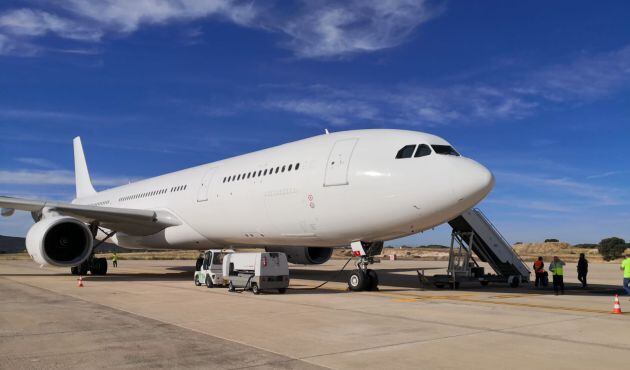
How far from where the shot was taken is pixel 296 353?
622 cm

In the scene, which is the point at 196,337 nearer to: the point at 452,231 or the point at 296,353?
the point at 296,353

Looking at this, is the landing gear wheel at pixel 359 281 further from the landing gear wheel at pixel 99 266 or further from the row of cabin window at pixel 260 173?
the landing gear wheel at pixel 99 266

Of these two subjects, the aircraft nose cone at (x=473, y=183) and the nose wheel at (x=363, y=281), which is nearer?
Answer: the aircraft nose cone at (x=473, y=183)

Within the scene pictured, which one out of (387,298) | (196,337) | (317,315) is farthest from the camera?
(387,298)

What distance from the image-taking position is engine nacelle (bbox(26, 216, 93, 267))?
55.8 ft

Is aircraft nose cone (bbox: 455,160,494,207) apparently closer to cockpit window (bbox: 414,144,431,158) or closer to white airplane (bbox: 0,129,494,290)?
white airplane (bbox: 0,129,494,290)

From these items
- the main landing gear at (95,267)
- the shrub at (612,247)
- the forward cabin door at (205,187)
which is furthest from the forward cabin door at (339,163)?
the shrub at (612,247)

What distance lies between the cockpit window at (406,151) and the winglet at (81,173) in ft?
84.1

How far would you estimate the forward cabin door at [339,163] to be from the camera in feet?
43.5

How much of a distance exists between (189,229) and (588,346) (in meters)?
15.1

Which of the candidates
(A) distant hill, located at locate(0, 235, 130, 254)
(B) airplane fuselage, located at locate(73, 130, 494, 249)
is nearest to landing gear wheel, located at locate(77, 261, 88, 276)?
(B) airplane fuselage, located at locate(73, 130, 494, 249)

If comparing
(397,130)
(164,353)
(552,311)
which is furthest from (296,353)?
(397,130)

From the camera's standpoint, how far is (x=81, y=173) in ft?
113

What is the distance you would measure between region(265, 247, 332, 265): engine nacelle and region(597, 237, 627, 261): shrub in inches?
2390
